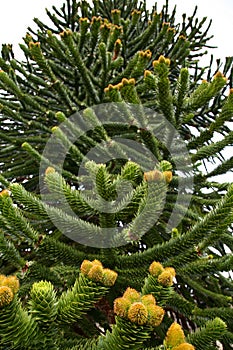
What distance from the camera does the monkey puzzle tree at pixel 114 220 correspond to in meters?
1.01

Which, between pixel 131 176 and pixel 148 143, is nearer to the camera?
pixel 131 176

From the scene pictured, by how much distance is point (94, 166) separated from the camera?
5.97ft

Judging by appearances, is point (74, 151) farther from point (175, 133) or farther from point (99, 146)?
point (175, 133)

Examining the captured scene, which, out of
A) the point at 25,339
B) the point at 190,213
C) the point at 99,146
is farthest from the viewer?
the point at 99,146

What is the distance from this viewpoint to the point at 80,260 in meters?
1.90

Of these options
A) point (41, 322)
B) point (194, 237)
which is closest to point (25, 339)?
point (41, 322)

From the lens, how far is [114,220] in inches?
71.7

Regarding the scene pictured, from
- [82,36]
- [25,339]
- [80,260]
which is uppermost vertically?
[82,36]

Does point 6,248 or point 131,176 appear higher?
point 131,176

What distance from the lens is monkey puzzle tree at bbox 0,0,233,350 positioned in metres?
1.01

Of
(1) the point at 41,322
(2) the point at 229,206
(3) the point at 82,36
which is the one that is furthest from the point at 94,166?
(3) the point at 82,36

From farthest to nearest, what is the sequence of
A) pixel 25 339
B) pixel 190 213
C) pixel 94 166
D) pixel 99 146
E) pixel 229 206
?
pixel 99 146 < pixel 190 213 < pixel 94 166 < pixel 229 206 < pixel 25 339

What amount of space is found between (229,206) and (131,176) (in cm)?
40

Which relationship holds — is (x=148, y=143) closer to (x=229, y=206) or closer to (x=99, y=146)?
(x=99, y=146)
